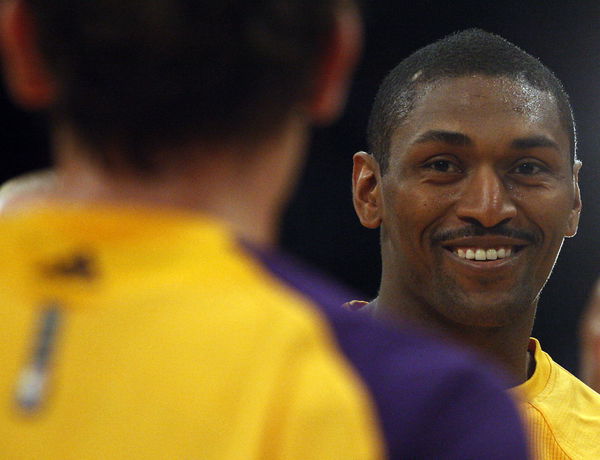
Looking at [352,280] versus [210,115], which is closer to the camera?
[210,115]

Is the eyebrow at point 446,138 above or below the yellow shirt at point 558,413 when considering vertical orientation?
above

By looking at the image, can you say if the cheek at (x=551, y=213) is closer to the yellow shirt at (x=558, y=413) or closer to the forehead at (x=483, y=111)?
the forehead at (x=483, y=111)

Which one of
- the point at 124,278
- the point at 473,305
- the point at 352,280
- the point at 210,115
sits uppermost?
the point at 210,115

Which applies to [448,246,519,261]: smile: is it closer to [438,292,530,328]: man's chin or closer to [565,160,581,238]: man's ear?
[438,292,530,328]: man's chin

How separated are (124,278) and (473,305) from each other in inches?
80.1

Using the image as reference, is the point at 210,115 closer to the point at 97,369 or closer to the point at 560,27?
the point at 97,369

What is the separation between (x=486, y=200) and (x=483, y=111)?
26 cm

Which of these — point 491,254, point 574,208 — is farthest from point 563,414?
point 574,208

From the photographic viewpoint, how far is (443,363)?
88cm

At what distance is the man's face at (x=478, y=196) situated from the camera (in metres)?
2.71

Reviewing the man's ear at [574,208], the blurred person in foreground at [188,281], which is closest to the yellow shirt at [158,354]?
the blurred person in foreground at [188,281]

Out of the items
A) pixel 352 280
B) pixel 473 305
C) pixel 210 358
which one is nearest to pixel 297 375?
pixel 210 358

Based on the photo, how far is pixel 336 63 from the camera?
92cm

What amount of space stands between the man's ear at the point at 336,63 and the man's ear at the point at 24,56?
25 centimetres
